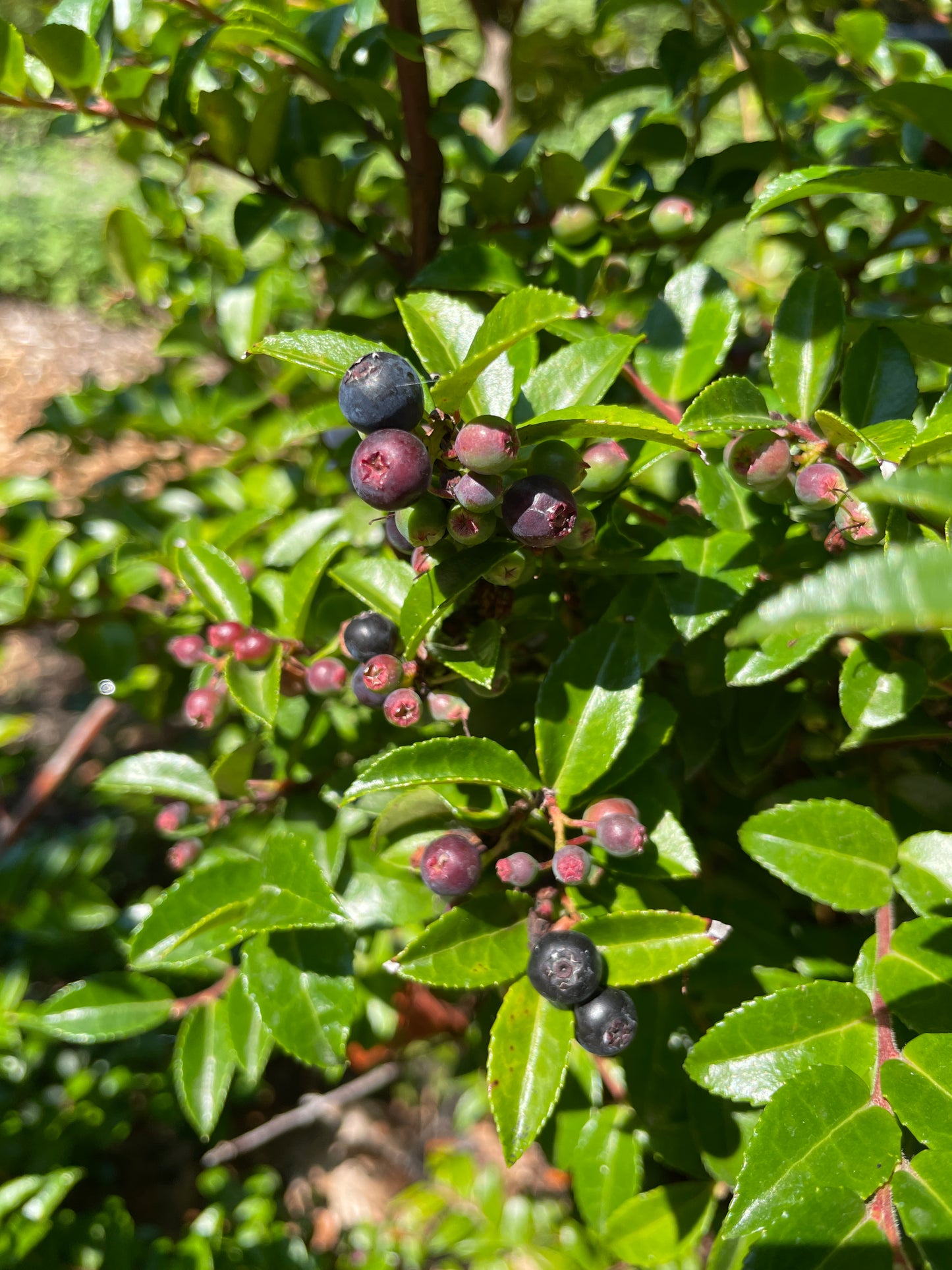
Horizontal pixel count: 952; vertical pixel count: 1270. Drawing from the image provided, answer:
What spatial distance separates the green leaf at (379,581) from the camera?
3.25ft

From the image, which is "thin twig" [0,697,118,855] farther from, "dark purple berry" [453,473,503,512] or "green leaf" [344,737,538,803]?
"dark purple berry" [453,473,503,512]

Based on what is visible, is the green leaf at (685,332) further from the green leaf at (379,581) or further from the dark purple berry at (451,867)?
the dark purple berry at (451,867)

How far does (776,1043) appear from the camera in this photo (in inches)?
34.1

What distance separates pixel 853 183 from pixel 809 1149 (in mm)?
880

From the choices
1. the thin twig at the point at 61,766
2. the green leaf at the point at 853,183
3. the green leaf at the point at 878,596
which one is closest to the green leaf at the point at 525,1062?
the green leaf at the point at 878,596

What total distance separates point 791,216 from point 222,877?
1.39 meters

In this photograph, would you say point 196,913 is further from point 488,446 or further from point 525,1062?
point 488,446

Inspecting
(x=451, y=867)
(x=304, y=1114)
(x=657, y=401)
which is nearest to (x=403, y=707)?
(x=451, y=867)

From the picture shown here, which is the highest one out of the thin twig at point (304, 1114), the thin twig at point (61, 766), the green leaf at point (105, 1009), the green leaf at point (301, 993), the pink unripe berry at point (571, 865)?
the pink unripe berry at point (571, 865)

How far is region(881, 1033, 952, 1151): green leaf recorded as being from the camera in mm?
777

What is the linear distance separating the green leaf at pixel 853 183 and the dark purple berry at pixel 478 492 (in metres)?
0.39

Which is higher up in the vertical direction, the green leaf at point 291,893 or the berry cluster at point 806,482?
the berry cluster at point 806,482

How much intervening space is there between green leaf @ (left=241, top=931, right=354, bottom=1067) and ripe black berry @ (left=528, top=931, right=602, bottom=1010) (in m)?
0.31

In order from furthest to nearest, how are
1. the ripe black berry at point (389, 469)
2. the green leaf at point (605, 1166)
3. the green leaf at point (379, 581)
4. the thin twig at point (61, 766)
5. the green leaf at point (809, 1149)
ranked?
the thin twig at point (61, 766)
the green leaf at point (605, 1166)
the green leaf at point (379, 581)
the green leaf at point (809, 1149)
the ripe black berry at point (389, 469)
